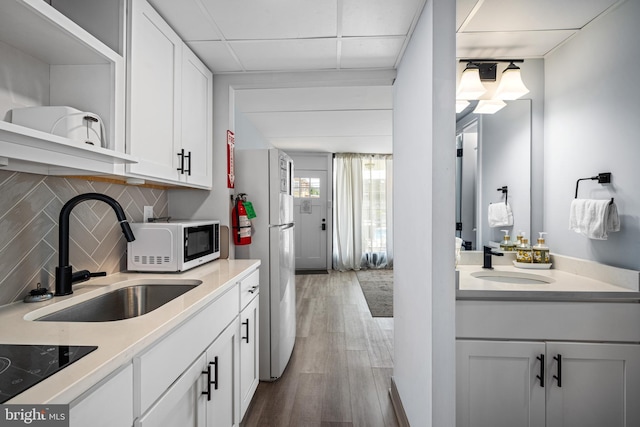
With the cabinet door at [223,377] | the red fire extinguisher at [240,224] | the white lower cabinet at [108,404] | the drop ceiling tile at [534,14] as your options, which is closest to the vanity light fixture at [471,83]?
the drop ceiling tile at [534,14]

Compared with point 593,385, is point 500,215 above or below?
above

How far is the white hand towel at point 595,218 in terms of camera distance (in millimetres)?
1636

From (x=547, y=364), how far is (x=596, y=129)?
1.27 m

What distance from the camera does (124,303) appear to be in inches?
61.5

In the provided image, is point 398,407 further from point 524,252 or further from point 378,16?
point 378,16

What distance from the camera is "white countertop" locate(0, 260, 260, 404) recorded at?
65 cm

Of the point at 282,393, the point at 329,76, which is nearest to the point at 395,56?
the point at 329,76

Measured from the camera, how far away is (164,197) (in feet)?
7.57

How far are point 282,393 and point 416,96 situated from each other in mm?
2069

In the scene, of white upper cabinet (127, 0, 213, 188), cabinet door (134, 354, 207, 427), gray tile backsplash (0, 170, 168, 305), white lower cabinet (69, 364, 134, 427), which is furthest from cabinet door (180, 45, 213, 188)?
white lower cabinet (69, 364, 134, 427)

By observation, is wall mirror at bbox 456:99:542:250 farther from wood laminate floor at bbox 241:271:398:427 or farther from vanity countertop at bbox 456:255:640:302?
wood laminate floor at bbox 241:271:398:427

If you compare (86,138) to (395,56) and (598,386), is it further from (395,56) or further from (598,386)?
(598,386)

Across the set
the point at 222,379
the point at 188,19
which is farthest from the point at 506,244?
the point at 188,19

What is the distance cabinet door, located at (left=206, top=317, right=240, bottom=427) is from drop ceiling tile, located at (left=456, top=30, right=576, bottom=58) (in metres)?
2.09
